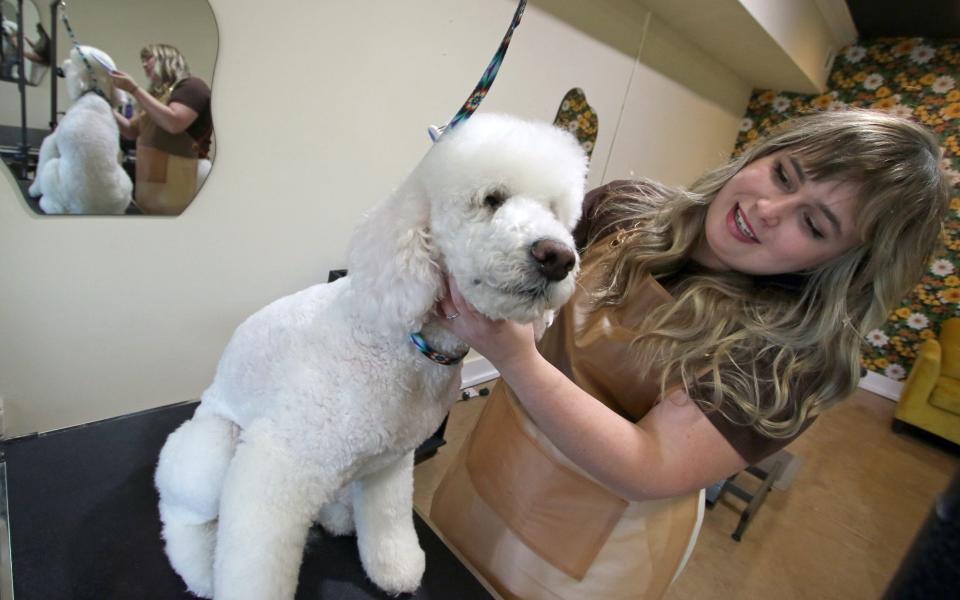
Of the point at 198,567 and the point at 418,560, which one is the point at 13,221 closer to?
the point at 198,567

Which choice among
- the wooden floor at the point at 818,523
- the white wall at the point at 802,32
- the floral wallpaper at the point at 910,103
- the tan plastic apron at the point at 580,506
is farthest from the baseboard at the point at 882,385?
the tan plastic apron at the point at 580,506

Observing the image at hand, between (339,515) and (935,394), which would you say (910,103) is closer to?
(935,394)

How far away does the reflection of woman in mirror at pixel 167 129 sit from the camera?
102 centimetres

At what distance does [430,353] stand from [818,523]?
7.45 ft

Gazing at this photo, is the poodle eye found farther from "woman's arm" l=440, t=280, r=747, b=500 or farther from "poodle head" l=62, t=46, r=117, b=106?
"poodle head" l=62, t=46, r=117, b=106

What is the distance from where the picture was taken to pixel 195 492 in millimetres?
648

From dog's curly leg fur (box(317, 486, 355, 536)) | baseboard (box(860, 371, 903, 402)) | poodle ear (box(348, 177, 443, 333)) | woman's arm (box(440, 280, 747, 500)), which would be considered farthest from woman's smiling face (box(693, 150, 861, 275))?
baseboard (box(860, 371, 903, 402))

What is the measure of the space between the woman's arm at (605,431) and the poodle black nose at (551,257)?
9 centimetres

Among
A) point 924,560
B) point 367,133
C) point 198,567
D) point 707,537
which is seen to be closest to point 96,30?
point 367,133

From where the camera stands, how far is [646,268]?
0.79 meters

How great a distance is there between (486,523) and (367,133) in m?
1.16

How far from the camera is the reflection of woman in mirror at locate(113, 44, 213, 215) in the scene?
3.35 ft

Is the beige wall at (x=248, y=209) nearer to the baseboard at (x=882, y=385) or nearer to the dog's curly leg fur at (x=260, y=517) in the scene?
the dog's curly leg fur at (x=260, y=517)

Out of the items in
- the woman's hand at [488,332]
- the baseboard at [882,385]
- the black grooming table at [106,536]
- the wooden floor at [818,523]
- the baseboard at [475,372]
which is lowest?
the wooden floor at [818,523]
